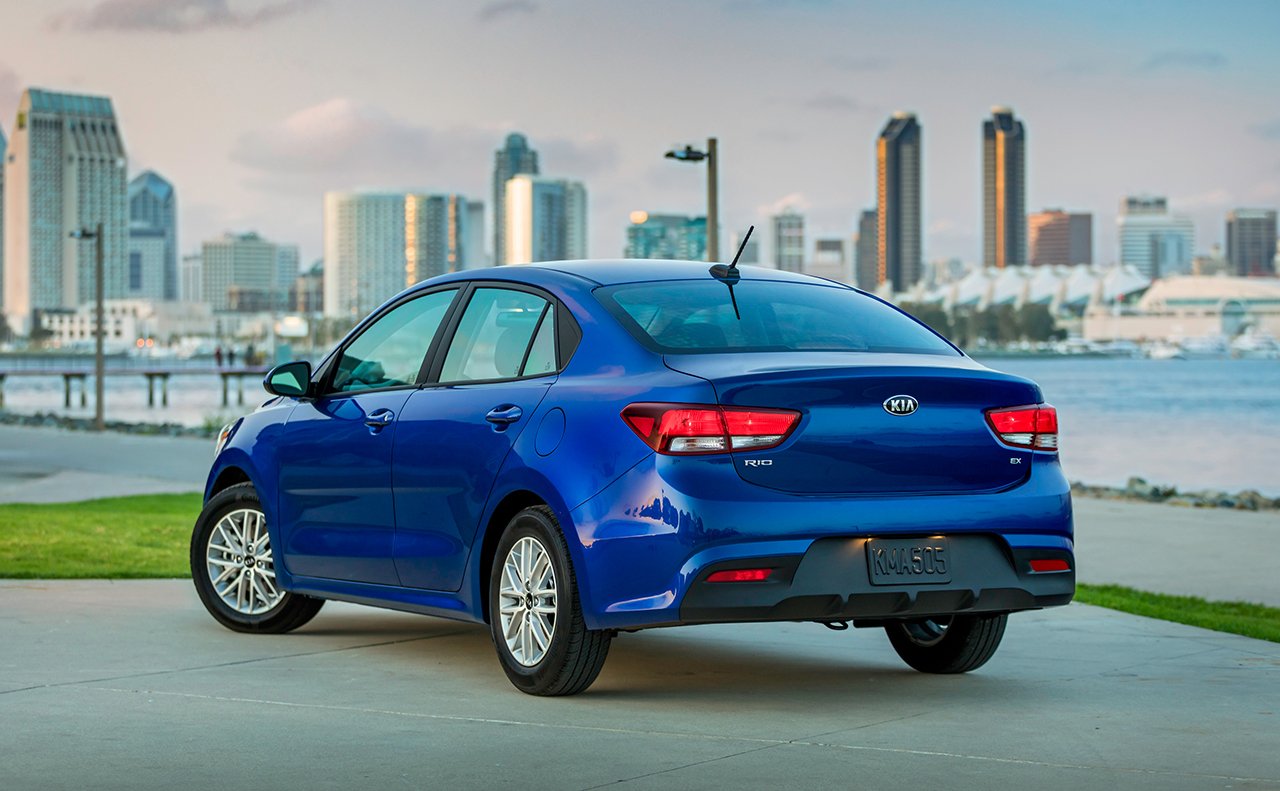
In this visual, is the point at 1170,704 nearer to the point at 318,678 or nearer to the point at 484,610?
the point at 484,610

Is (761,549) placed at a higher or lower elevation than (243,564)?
higher

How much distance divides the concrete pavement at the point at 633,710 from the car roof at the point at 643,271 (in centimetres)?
165

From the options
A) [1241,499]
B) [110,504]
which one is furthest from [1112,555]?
[1241,499]

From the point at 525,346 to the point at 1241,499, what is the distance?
2400 cm

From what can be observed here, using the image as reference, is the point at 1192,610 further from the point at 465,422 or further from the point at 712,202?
the point at 712,202

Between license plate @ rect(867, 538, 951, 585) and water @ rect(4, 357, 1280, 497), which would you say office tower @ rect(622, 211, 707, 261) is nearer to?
water @ rect(4, 357, 1280, 497)

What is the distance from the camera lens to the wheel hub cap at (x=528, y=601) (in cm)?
683

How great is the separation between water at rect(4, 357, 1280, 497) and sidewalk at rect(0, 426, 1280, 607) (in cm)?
577

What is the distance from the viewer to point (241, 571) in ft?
29.6

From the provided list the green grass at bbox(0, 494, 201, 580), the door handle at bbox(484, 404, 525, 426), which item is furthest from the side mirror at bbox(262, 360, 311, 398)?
the green grass at bbox(0, 494, 201, 580)

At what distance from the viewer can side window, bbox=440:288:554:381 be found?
7371 millimetres

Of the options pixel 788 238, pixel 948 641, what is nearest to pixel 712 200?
pixel 948 641

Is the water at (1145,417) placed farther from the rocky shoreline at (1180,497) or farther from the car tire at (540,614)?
the car tire at (540,614)

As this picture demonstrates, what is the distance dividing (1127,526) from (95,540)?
946 centimetres
